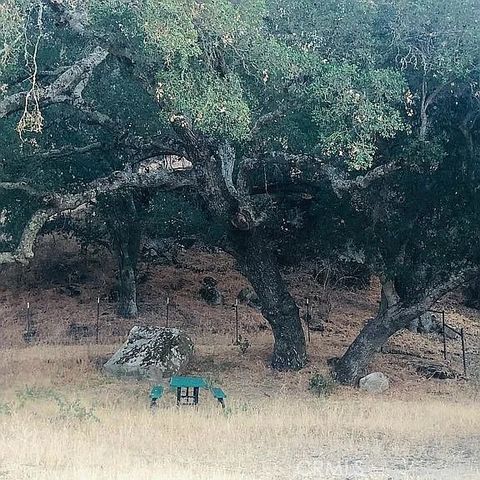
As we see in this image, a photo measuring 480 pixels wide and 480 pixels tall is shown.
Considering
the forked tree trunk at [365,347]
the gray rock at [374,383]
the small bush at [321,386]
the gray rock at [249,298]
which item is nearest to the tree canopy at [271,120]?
the forked tree trunk at [365,347]

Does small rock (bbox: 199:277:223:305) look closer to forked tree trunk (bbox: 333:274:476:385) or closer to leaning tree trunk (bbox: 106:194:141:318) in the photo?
leaning tree trunk (bbox: 106:194:141:318)

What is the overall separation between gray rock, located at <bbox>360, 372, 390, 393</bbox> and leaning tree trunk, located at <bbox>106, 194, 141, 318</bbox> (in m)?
10.2

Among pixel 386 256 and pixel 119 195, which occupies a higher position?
pixel 119 195

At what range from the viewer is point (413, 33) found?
509 inches

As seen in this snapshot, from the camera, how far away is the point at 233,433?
394 inches

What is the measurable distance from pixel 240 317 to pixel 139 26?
1398 centimetres

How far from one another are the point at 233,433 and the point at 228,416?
1263 millimetres

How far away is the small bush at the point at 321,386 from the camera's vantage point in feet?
46.7

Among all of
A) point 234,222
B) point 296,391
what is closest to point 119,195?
point 234,222

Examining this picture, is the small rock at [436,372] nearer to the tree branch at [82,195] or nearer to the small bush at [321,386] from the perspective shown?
the small bush at [321,386]

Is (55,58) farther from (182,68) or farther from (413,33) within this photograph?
(413,33)

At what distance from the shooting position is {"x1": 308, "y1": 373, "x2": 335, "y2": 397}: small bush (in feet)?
46.7

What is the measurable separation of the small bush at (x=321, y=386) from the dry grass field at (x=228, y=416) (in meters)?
0.16

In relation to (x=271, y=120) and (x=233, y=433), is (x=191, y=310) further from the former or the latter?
(x=233, y=433)
